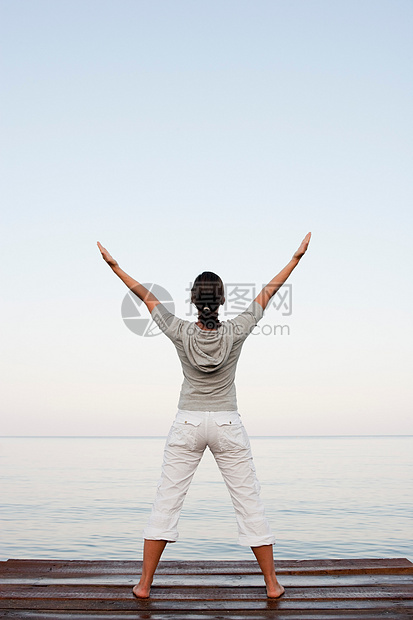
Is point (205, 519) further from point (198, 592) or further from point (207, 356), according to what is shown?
point (207, 356)

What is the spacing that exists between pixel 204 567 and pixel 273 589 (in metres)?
1.11

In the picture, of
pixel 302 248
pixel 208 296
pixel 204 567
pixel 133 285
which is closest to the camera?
pixel 208 296

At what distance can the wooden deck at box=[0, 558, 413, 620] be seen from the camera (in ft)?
13.5

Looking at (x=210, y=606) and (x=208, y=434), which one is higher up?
(x=208, y=434)

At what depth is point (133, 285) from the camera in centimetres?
465

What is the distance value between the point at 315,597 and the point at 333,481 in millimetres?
19491

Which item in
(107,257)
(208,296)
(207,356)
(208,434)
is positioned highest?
(107,257)

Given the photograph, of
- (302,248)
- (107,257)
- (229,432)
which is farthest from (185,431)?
(302,248)

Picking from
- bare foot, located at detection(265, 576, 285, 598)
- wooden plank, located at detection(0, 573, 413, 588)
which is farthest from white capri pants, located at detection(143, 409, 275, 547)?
wooden plank, located at detection(0, 573, 413, 588)

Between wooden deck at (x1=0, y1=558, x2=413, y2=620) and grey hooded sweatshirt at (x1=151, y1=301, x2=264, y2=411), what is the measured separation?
53.3 inches

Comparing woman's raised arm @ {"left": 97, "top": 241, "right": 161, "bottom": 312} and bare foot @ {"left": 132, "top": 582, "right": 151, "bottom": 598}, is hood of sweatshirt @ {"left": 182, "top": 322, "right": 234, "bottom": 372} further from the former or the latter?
bare foot @ {"left": 132, "top": 582, "right": 151, "bottom": 598}

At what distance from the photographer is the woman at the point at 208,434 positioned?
4.41 meters

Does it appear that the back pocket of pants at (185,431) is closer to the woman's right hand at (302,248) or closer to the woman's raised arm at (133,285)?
the woman's raised arm at (133,285)

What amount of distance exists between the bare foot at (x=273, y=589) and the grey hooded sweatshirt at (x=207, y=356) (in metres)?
1.27
